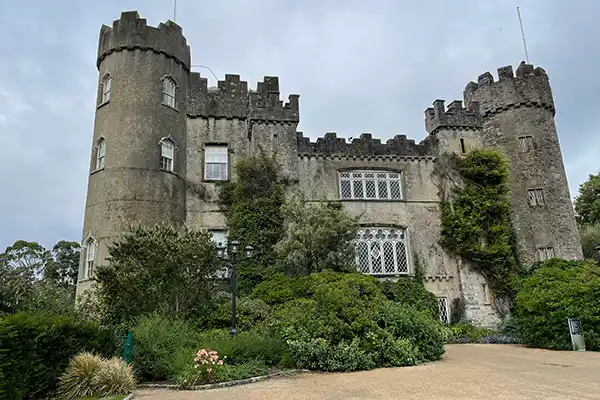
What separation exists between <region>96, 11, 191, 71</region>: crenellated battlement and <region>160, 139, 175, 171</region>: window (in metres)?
4.81

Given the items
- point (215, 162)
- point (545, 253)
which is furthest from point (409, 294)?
point (215, 162)

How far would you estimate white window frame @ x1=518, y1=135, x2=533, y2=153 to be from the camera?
80.7 feet

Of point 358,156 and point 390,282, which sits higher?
point 358,156

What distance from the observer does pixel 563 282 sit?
17344mm

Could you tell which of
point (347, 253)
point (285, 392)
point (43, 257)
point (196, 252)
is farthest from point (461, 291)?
point (43, 257)

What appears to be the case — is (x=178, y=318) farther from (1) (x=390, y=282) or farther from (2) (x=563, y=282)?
(2) (x=563, y=282)

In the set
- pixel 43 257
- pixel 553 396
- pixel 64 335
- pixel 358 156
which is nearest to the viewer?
pixel 553 396

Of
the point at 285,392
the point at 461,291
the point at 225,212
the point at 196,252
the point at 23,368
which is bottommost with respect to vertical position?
the point at 285,392

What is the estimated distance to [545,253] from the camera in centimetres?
2278

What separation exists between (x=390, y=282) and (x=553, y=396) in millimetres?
12961

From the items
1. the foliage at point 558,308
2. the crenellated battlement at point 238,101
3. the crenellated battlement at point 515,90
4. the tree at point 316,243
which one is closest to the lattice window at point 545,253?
the foliage at point 558,308

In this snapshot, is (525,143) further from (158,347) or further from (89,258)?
(89,258)

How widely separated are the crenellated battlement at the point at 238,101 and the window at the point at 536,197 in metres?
13.3

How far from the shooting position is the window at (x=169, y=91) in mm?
22672
